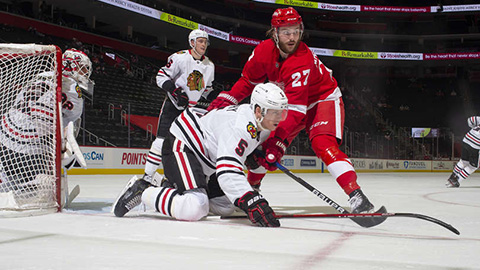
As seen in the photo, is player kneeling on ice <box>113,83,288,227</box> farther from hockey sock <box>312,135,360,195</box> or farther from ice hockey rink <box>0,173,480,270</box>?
hockey sock <box>312,135,360,195</box>

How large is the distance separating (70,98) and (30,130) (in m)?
0.36

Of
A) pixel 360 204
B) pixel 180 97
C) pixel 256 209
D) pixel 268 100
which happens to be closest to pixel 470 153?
pixel 180 97

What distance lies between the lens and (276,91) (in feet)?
8.77

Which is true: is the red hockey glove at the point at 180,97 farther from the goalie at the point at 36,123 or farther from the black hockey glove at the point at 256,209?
the black hockey glove at the point at 256,209

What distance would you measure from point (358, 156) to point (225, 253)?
13.9 metres

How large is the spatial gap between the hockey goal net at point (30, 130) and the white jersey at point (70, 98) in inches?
5.0

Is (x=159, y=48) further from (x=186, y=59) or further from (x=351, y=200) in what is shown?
(x=351, y=200)

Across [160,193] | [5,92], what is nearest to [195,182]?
[160,193]

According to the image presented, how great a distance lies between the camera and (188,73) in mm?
4566

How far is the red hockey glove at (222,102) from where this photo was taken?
3.35 metres

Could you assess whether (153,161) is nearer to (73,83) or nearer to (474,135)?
(73,83)

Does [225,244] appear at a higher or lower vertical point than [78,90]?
lower

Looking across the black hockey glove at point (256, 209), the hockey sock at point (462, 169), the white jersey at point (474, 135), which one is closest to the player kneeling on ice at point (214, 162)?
the black hockey glove at point (256, 209)

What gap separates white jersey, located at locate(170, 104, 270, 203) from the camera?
2.57m
